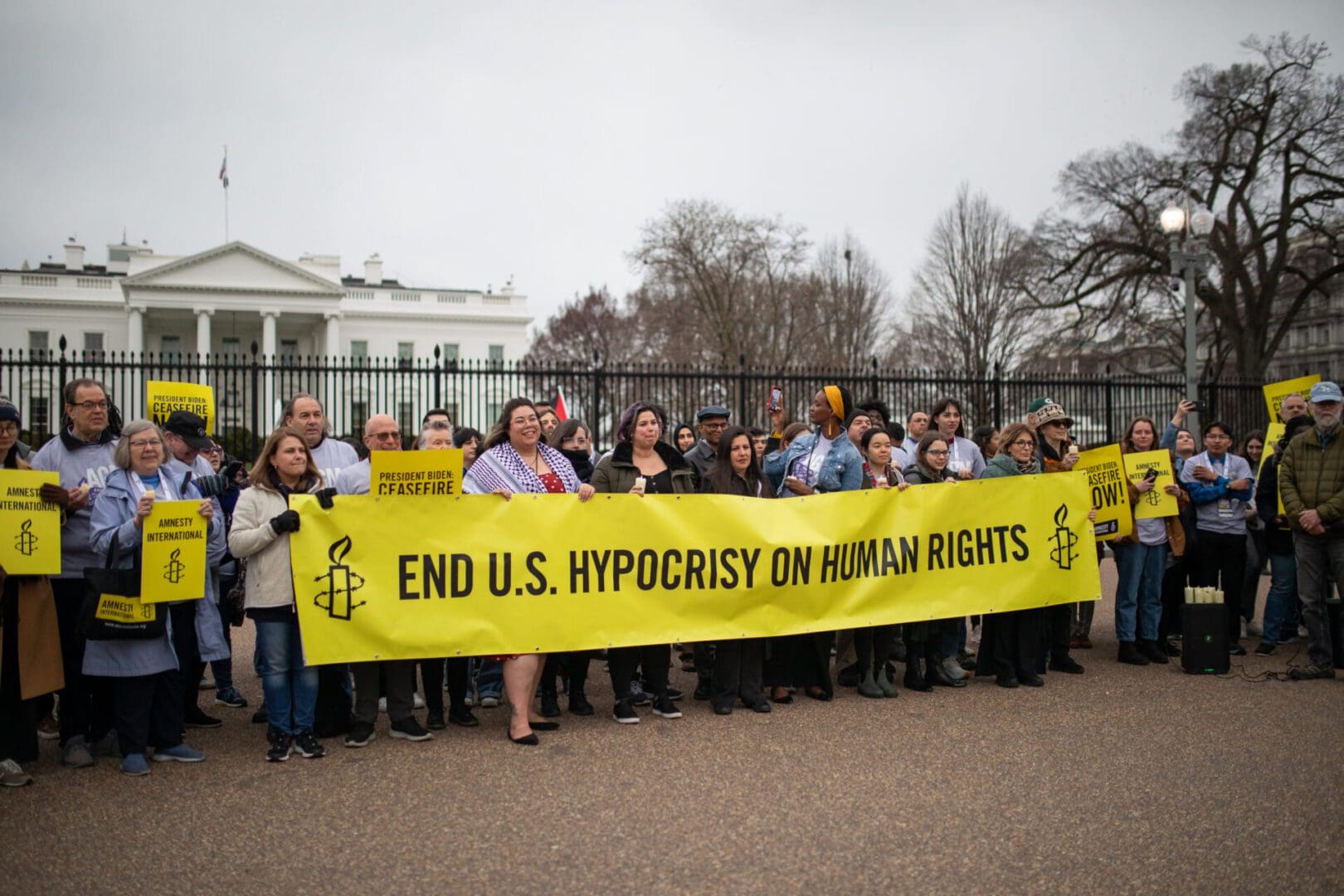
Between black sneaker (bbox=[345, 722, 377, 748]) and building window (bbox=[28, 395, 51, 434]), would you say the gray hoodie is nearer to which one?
black sneaker (bbox=[345, 722, 377, 748])

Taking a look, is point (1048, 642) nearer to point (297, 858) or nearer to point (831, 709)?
point (831, 709)

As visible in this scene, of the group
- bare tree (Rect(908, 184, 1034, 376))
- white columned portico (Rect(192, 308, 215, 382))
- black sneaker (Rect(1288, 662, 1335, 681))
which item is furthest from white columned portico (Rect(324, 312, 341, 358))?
black sneaker (Rect(1288, 662, 1335, 681))

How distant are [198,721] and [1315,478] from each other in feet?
27.1

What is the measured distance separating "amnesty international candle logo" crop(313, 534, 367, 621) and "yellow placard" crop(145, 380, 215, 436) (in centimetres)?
221

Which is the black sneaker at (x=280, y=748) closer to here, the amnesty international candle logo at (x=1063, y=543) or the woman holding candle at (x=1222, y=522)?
the amnesty international candle logo at (x=1063, y=543)

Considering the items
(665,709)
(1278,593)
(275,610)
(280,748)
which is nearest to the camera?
(280,748)

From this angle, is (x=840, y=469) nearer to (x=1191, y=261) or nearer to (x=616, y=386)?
(x=616, y=386)

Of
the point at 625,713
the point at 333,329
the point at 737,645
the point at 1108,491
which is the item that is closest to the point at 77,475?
the point at 625,713

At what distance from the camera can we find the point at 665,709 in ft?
20.9

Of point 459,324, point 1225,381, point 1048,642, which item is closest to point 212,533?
point 1048,642

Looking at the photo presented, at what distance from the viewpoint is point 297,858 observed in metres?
4.01

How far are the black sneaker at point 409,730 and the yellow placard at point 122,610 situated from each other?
1541mm

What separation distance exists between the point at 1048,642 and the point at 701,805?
14.2 feet

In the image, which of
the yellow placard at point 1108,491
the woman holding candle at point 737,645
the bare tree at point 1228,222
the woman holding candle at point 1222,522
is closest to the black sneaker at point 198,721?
the woman holding candle at point 737,645
